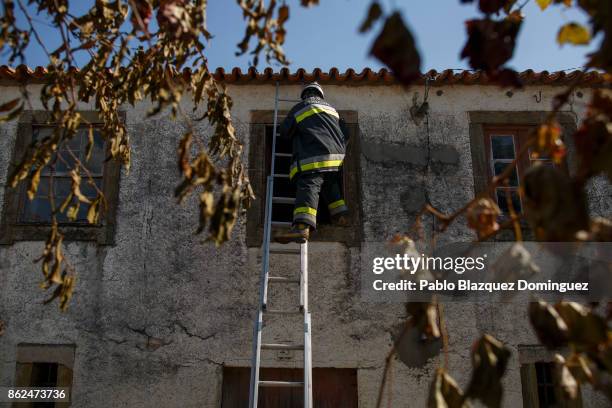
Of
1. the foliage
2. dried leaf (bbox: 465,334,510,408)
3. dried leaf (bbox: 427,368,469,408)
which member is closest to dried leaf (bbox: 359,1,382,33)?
the foliage

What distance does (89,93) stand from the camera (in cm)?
370

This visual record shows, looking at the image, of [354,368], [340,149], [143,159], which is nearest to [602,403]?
[354,368]

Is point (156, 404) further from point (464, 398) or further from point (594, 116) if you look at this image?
point (594, 116)

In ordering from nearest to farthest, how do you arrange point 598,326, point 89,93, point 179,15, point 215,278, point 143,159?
1. point 598,326
2. point 179,15
3. point 89,93
4. point 215,278
5. point 143,159

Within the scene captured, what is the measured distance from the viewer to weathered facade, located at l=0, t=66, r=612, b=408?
5289 millimetres

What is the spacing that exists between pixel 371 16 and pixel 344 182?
170 inches

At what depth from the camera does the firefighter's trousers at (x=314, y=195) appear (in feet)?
16.8

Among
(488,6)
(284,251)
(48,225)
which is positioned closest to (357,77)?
(284,251)

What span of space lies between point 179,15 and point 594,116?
1.62m

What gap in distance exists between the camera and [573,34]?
1833 mm

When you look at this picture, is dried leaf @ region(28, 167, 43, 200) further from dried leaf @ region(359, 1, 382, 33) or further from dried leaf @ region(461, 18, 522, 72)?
dried leaf @ region(461, 18, 522, 72)

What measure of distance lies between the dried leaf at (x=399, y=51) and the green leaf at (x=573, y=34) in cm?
57

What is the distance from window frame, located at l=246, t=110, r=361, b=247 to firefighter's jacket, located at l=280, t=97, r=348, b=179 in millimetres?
324

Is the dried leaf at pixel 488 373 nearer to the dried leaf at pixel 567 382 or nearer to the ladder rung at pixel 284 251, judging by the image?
the dried leaf at pixel 567 382
